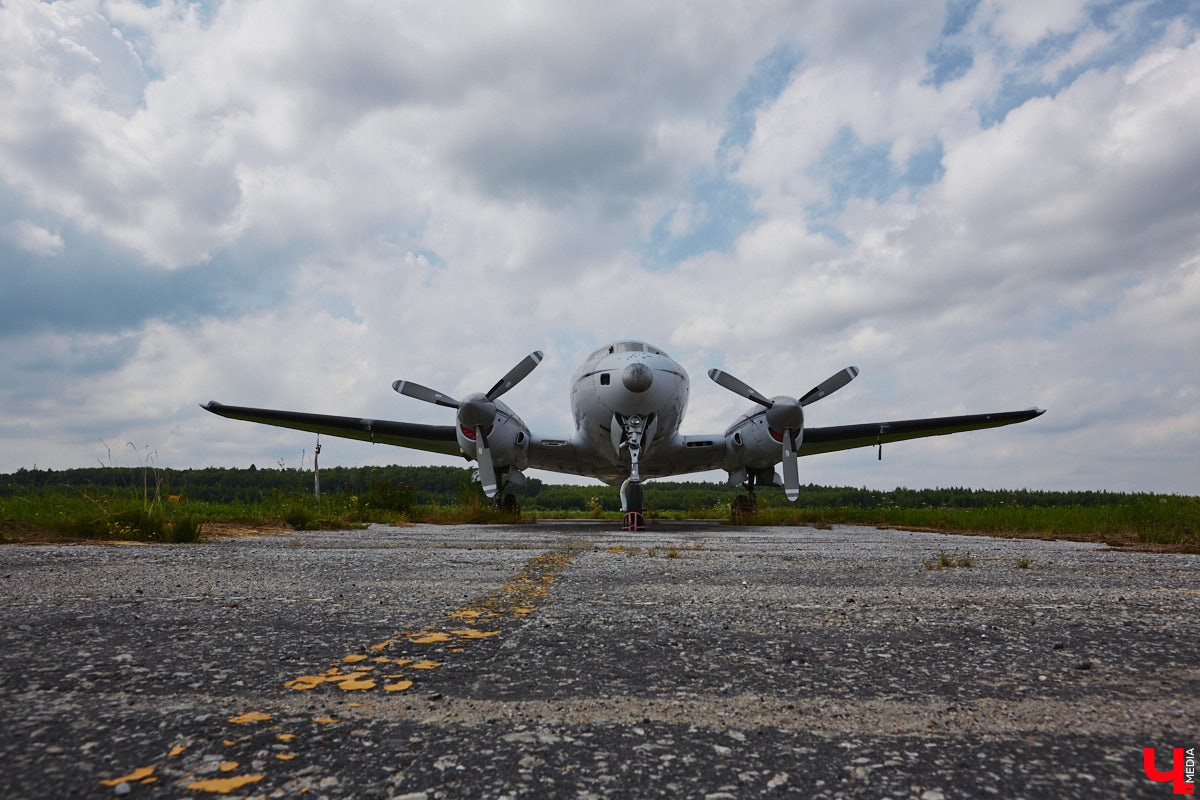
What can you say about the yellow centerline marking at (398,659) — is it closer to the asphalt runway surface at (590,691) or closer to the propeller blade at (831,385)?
the asphalt runway surface at (590,691)

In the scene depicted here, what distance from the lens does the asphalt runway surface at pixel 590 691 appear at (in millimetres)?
1217

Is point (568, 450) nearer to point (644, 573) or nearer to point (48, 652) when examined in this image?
point (644, 573)

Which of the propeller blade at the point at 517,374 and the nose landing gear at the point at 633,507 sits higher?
the propeller blade at the point at 517,374

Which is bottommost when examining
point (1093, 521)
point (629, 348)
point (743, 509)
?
point (743, 509)

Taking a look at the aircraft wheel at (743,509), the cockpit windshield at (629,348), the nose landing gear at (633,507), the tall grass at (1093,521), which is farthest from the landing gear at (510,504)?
the tall grass at (1093,521)

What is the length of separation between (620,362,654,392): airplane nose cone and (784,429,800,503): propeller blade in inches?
185

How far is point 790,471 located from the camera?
15719 mm

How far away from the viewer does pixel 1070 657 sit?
2121mm

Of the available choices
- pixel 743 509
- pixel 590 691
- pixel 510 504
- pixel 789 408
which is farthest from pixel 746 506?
pixel 590 691

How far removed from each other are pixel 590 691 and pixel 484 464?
13970 mm

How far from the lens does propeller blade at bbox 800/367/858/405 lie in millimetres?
15727

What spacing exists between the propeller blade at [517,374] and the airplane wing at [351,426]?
3.49 m

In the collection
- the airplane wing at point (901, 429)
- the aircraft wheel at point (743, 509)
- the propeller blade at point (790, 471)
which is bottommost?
the aircraft wheel at point (743, 509)

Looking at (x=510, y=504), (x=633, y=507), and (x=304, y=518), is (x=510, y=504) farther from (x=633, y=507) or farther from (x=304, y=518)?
(x=304, y=518)
